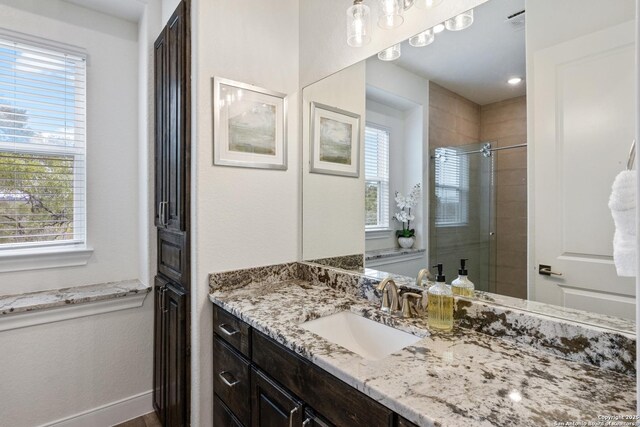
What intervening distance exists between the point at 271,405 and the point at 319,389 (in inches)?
12.3

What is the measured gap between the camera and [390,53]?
4.92 feet

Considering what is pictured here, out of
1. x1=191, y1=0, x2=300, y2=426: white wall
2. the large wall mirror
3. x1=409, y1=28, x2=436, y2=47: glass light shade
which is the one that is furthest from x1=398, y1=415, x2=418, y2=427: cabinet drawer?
x1=409, y1=28, x2=436, y2=47: glass light shade

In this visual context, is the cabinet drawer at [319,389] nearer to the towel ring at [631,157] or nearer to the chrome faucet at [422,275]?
the chrome faucet at [422,275]

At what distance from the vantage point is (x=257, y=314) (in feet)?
4.18

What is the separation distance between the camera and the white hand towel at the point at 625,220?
68 centimetres

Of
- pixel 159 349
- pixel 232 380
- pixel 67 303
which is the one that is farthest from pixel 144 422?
pixel 232 380

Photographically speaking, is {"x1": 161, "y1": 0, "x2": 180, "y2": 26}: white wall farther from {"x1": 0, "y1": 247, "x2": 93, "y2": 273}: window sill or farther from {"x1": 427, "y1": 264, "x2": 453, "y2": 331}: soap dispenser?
{"x1": 427, "y1": 264, "x2": 453, "y2": 331}: soap dispenser

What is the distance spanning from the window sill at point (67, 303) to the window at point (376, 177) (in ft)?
5.18

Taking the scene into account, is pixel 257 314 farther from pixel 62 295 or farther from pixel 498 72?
pixel 62 295

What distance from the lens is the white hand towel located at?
2.24ft

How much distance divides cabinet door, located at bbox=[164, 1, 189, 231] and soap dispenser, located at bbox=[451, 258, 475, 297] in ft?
4.25

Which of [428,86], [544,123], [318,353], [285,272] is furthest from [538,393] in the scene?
[285,272]

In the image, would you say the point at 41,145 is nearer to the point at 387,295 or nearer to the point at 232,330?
the point at 232,330

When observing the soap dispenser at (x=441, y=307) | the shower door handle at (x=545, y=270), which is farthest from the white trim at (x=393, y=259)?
the shower door handle at (x=545, y=270)
